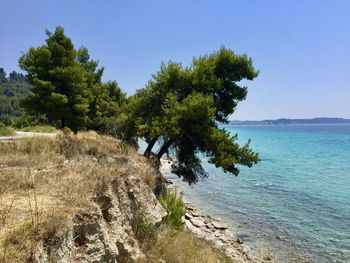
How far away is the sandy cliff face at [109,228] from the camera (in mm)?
5030

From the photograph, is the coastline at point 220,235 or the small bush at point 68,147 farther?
the coastline at point 220,235

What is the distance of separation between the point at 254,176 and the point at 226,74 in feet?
68.5

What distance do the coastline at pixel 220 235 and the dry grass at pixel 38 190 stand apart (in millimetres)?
7732

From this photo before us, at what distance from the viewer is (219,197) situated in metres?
28.2

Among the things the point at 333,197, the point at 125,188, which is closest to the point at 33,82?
the point at 125,188

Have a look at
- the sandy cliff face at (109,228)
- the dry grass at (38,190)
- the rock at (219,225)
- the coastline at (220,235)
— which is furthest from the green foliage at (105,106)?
the sandy cliff face at (109,228)

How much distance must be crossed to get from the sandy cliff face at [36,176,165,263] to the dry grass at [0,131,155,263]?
182mm

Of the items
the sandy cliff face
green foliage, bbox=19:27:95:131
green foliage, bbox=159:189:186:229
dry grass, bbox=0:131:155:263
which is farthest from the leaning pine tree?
the sandy cliff face

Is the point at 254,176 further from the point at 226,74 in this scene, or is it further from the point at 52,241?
the point at 52,241

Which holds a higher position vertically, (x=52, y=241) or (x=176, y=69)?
(x=176, y=69)

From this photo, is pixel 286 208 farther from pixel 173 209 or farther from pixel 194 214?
pixel 173 209

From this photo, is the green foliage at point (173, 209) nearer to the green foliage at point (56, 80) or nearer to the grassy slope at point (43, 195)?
the grassy slope at point (43, 195)

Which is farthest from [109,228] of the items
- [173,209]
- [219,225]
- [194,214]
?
[194,214]

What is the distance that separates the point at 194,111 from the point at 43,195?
12.5 meters
